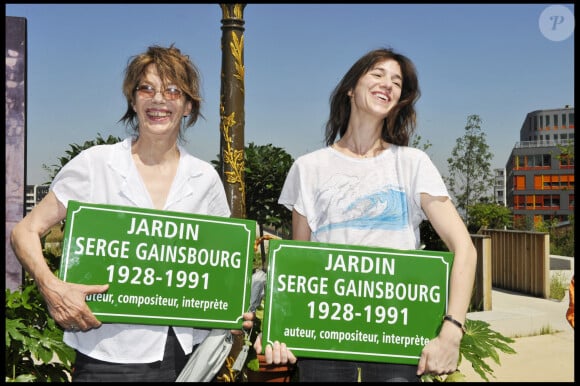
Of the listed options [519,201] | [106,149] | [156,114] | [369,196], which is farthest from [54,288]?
[519,201]

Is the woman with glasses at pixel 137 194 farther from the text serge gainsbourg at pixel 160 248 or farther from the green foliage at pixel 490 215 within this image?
the green foliage at pixel 490 215

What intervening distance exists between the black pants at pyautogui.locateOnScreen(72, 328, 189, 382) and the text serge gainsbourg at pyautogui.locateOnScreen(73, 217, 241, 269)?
1.18 ft

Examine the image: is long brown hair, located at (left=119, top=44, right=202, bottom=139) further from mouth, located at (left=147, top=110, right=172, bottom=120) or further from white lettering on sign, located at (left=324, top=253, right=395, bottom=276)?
white lettering on sign, located at (left=324, top=253, right=395, bottom=276)

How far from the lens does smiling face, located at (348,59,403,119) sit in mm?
2518

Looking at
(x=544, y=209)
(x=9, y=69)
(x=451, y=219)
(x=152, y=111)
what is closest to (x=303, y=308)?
(x=451, y=219)

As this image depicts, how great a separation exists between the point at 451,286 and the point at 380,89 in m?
0.84

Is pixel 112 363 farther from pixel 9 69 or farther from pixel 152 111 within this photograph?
pixel 9 69

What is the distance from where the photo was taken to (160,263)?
238 cm

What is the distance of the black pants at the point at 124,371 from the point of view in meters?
2.32

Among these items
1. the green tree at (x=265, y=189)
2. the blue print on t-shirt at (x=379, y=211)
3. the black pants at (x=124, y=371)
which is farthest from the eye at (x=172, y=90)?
the green tree at (x=265, y=189)

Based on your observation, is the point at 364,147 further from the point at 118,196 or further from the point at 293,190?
the point at 118,196

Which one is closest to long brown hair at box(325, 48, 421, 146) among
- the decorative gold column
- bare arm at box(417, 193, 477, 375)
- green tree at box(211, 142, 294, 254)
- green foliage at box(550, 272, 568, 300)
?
bare arm at box(417, 193, 477, 375)

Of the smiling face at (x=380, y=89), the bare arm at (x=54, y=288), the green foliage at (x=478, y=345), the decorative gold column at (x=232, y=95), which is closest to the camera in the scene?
the bare arm at (x=54, y=288)

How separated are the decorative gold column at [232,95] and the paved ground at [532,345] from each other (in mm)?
3614
